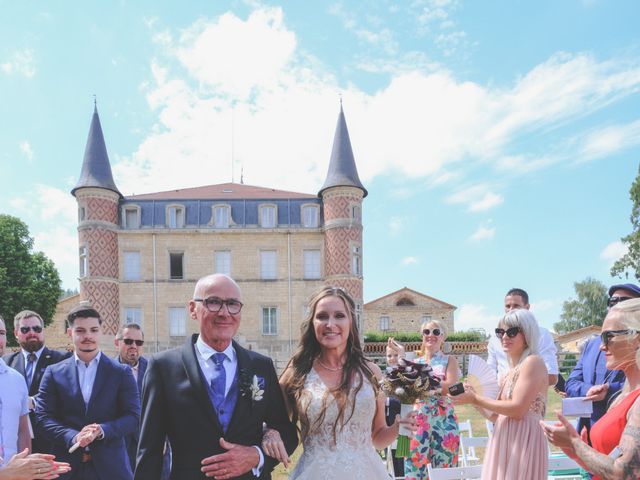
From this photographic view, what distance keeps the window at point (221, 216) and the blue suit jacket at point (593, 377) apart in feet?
92.9

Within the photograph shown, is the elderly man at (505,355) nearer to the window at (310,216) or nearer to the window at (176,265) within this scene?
the window at (310,216)

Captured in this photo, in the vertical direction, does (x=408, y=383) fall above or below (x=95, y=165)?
below

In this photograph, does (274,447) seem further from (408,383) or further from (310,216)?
(310,216)

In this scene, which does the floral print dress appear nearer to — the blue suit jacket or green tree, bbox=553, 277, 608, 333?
the blue suit jacket

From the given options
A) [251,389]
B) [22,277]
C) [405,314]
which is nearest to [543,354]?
[251,389]

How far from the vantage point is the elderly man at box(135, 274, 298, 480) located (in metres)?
2.77

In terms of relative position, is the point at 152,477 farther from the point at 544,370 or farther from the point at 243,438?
the point at 544,370

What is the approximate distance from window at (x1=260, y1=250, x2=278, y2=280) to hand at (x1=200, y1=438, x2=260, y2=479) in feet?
95.2

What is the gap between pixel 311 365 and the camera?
353 cm

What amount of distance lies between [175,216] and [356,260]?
12020 mm

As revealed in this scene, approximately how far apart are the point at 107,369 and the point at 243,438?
217 centimetres

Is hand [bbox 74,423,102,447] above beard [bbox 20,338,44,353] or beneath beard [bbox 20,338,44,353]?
beneath

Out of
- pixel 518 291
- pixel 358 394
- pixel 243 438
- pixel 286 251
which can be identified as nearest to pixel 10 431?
pixel 243 438

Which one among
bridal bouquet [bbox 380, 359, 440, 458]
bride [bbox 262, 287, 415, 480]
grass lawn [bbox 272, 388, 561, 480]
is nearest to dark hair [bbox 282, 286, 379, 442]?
bride [bbox 262, 287, 415, 480]
